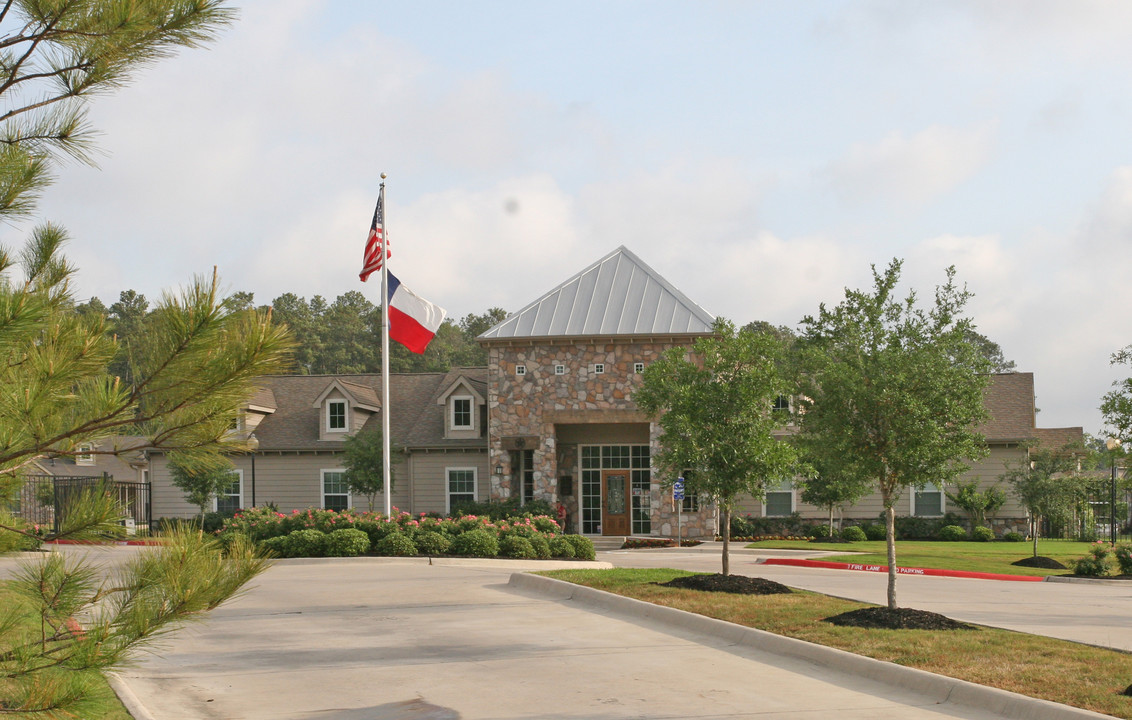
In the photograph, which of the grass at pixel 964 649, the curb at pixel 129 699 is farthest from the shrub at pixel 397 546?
the curb at pixel 129 699

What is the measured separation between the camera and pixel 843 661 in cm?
1011

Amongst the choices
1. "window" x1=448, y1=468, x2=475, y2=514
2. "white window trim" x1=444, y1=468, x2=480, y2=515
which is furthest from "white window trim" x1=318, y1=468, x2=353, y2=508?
"window" x1=448, y1=468, x2=475, y2=514

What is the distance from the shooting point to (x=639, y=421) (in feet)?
107

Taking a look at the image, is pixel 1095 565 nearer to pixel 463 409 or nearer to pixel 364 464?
pixel 463 409

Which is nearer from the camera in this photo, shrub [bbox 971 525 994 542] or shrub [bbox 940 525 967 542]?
shrub [bbox 971 525 994 542]

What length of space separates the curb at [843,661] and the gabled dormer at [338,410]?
71.9ft

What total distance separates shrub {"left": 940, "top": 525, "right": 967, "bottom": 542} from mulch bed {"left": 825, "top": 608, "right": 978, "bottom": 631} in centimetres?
2334

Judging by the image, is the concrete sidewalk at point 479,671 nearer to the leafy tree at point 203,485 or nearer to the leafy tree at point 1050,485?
the leafy tree at point 1050,485

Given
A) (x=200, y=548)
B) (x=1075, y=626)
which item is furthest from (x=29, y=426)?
(x=1075, y=626)

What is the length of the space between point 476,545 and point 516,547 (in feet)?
2.94

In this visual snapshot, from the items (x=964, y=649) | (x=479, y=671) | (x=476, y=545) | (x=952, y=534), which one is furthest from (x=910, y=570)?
(x=479, y=671)

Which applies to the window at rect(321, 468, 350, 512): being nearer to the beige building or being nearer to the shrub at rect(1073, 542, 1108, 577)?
the beige building

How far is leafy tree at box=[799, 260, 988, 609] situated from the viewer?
40.1 ft

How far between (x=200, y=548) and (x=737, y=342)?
40.4 ft
